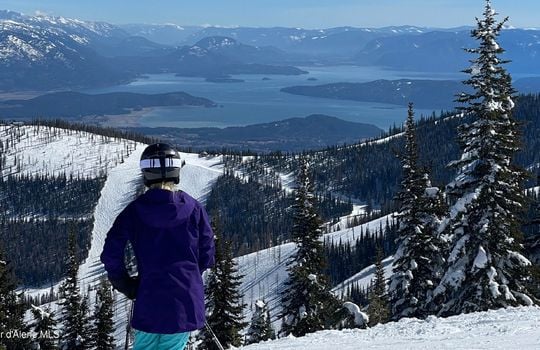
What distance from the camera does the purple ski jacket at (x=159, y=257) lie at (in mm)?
5715

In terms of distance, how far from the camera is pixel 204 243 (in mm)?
6156

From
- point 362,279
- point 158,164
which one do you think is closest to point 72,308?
point 158,164

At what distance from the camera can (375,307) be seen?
32.8 metres

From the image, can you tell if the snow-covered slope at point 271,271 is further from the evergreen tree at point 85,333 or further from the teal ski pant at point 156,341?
the teal ski pant at point 156,341

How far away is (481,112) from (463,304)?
724 centimetres

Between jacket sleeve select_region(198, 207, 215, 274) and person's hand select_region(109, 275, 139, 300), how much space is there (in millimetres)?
769

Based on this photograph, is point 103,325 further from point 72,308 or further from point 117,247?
point 117,247

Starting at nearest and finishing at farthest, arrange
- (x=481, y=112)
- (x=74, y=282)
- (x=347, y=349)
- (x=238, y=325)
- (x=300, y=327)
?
(x=347, y=349)
(x=481, y=112)
(x=300, y=327)
(x=238, y=325)
(x=74, y=282)

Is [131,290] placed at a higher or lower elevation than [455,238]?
higher

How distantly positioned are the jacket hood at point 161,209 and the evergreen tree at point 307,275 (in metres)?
21.8

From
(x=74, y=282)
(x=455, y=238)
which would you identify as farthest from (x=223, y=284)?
(x=455, y=238)

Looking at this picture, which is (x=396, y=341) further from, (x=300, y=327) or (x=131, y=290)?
(x=300, y=327)

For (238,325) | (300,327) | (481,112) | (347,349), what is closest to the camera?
(347,349)

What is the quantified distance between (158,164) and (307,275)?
2248 centimetres
